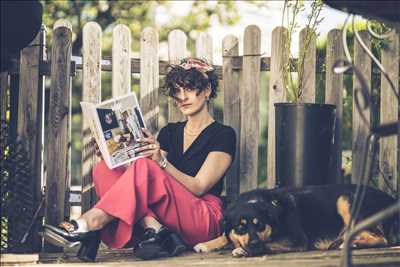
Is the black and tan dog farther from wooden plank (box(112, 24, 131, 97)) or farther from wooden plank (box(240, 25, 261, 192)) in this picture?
wooden plank (box(112, 24, 131, 97))

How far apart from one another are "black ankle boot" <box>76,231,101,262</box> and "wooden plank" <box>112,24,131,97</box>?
1.28m

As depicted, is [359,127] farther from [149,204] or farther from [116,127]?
[116,127]

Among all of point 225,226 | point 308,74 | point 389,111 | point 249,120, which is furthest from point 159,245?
point 389,111

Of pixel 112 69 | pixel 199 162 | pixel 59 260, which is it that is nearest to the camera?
pixel 59 260

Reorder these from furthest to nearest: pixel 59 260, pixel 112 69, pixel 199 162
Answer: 1. pixel 112 69
2. pixel 199 162
3. pixel 59 260

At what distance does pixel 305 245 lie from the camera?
13.6ft

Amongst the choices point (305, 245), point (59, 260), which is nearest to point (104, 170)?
point (59, 260)

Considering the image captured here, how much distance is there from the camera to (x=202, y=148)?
451 centimetres

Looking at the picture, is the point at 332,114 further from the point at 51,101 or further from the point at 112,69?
the point at 51,101

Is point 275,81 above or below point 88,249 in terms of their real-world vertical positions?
above

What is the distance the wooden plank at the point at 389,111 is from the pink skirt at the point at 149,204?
139 centimetres

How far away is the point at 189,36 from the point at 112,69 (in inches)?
330

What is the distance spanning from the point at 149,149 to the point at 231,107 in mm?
1071

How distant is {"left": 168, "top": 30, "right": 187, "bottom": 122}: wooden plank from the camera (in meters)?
4.97
